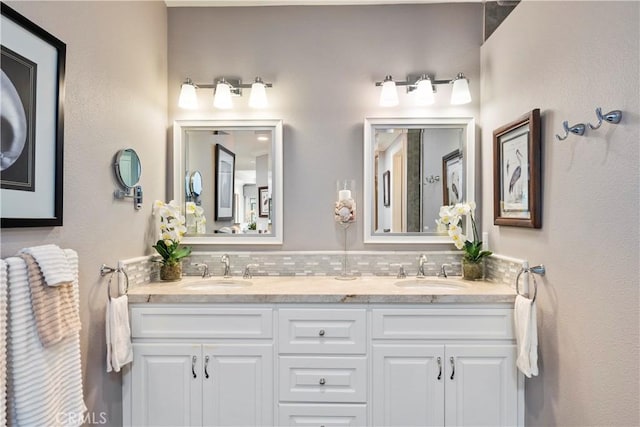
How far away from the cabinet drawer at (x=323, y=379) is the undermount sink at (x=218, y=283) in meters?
0.56

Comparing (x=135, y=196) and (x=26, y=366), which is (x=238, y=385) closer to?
(x=26, y=366)

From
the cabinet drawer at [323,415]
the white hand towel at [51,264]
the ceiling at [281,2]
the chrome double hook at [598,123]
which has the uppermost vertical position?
the ceiling at [281,2]

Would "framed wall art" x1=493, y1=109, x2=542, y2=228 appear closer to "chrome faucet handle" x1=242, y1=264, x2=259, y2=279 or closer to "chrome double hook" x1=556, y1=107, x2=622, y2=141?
"chrome double hook" x1=556, y1=107, x2=622, y2=141

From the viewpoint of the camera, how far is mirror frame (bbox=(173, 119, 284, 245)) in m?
2.19

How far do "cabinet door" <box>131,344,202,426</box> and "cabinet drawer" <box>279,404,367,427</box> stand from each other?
438mm

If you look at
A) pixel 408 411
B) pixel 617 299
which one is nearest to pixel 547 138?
pixel 617 299

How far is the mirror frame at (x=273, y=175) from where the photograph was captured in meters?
2.19

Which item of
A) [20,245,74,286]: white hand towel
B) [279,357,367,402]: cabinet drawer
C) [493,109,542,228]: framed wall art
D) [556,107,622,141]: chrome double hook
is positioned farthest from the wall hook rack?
[20,245,74,286]: white hand towel

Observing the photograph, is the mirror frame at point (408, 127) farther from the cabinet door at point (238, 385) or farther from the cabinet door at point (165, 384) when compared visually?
the cabinet door at point (165, 384)

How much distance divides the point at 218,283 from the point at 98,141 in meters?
1.00

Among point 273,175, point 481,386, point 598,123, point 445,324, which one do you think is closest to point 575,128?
point 598,123

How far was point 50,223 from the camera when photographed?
1249mm

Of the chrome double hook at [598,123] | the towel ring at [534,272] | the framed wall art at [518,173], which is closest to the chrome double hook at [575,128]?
the chrome double hook at [598,123]

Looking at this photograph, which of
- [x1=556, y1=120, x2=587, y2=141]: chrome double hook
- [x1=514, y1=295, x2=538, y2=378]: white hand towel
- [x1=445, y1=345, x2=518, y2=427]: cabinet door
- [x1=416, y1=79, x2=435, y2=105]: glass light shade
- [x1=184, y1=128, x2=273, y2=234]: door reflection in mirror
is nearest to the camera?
[x1=556, y1=120, x2=587, y2=141]: chrome double hook
